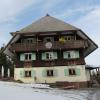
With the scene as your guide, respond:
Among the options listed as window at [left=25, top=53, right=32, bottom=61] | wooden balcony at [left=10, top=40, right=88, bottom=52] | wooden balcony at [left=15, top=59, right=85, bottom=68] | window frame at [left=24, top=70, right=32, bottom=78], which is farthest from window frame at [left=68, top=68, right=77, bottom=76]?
window at [left=25, top=53, right=32, bottom=61]

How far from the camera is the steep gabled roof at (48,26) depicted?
51.7 meters

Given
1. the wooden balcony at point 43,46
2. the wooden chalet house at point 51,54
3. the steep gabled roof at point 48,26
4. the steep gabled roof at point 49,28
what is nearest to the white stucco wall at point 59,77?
the wooden chalet house at point 51,54

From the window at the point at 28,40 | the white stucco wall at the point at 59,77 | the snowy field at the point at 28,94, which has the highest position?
the window at the point at 28,40

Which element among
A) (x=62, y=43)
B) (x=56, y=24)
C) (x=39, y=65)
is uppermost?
(x=56, y=24)

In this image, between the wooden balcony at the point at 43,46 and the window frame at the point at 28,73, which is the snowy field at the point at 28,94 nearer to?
the wooden balcony at the point at 43,46

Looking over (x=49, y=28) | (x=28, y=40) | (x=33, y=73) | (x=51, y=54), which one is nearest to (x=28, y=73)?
(x=33, y=73)

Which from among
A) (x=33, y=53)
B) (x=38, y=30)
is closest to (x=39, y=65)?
(x=33, y=53)

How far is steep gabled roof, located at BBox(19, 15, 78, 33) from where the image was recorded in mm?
51659

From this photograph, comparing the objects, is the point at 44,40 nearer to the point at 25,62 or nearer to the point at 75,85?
the point at 25,62

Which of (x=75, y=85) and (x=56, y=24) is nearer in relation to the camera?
(x=75, y=85)

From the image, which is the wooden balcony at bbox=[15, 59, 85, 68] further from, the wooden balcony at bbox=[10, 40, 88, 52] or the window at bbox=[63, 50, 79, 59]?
the wooden balcony at bbox=[10, 40, 88, 52]

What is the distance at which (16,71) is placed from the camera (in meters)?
52.2

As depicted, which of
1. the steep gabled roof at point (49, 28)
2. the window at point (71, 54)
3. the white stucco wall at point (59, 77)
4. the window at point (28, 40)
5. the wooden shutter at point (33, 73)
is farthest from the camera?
the window at point (28, 40)

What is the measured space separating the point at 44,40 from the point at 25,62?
4.51 metres
